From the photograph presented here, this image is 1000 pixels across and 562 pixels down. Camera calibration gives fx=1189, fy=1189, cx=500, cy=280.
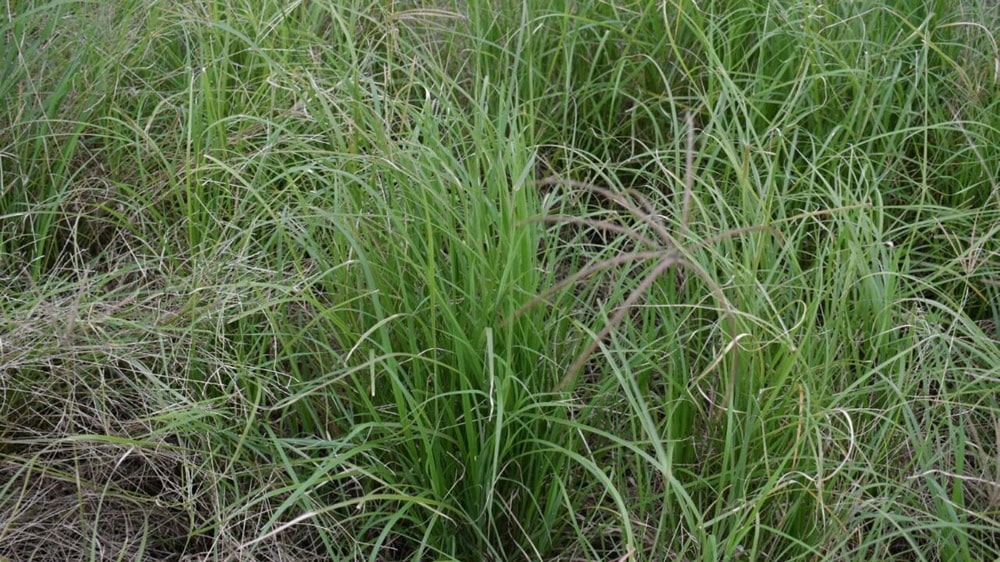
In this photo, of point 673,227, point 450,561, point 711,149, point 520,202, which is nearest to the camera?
point 450,561

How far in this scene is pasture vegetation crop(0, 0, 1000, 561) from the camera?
1.76 meters

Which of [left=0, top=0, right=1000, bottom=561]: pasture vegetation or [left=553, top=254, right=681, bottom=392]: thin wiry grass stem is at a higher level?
[left=553, top=254, right=681, bottom=392]: thin wiry grass stem

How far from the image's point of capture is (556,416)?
1834mm

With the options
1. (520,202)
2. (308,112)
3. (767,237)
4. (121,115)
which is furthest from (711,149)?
(121,115)

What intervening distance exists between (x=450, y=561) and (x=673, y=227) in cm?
76

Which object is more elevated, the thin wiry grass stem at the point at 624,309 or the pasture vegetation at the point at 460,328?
the thin wiry grass stem at the point at 624,309

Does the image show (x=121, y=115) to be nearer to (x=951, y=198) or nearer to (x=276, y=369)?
(x=276, y=369)

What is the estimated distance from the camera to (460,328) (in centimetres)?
175

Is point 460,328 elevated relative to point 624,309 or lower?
lower

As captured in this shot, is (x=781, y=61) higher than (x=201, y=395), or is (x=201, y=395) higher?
(x=781, y=61)

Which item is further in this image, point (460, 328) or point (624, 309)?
point (460, 328)

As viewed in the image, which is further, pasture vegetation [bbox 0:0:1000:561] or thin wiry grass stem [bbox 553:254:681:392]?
pasture vegetation [bbox 0:0:1000:561]

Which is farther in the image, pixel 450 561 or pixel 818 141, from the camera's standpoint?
pixel 818 141

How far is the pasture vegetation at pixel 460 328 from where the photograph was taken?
1.76 meters
